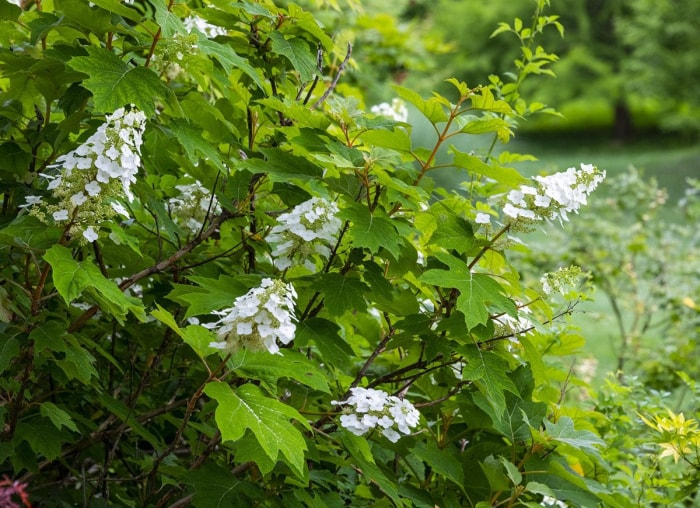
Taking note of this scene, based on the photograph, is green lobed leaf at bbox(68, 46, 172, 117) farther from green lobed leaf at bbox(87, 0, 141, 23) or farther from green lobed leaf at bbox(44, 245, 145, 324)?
green lobed leaf at bbox(44, 245, 145, 324)

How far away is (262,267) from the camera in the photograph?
86.4 inches

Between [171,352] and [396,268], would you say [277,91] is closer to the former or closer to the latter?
[396,268]

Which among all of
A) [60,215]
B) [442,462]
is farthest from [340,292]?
[60,215]

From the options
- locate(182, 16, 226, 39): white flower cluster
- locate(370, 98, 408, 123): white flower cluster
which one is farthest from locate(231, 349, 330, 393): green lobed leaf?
locate(370, 98, 408, 123): white flower cluster

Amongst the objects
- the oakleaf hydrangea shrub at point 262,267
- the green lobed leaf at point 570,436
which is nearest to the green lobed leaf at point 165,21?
the oakleaf hydrangea shrub at point 262,267

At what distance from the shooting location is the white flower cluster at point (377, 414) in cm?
180

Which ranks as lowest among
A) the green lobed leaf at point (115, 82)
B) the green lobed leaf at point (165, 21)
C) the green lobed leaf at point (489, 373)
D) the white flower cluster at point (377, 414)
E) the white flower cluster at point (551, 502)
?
the white flower cluster at point (551, 502)

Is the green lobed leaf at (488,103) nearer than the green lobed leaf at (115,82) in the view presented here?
No

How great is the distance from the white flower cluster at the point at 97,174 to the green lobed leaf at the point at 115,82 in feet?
0.21

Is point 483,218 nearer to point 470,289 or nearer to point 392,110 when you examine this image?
point 470,289

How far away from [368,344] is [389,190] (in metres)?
0.81

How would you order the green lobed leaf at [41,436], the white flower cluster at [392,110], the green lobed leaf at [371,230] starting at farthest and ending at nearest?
the white flower cluster at [392,110] → the green lobed leaf at [41,436] → the green lobed leaf at [371,230]

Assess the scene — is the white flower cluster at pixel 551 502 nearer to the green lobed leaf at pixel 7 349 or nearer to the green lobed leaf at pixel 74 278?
the green lobed leaf at pixel 74 278

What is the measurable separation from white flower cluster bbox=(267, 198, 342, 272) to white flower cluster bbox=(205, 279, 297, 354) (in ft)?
0.99
